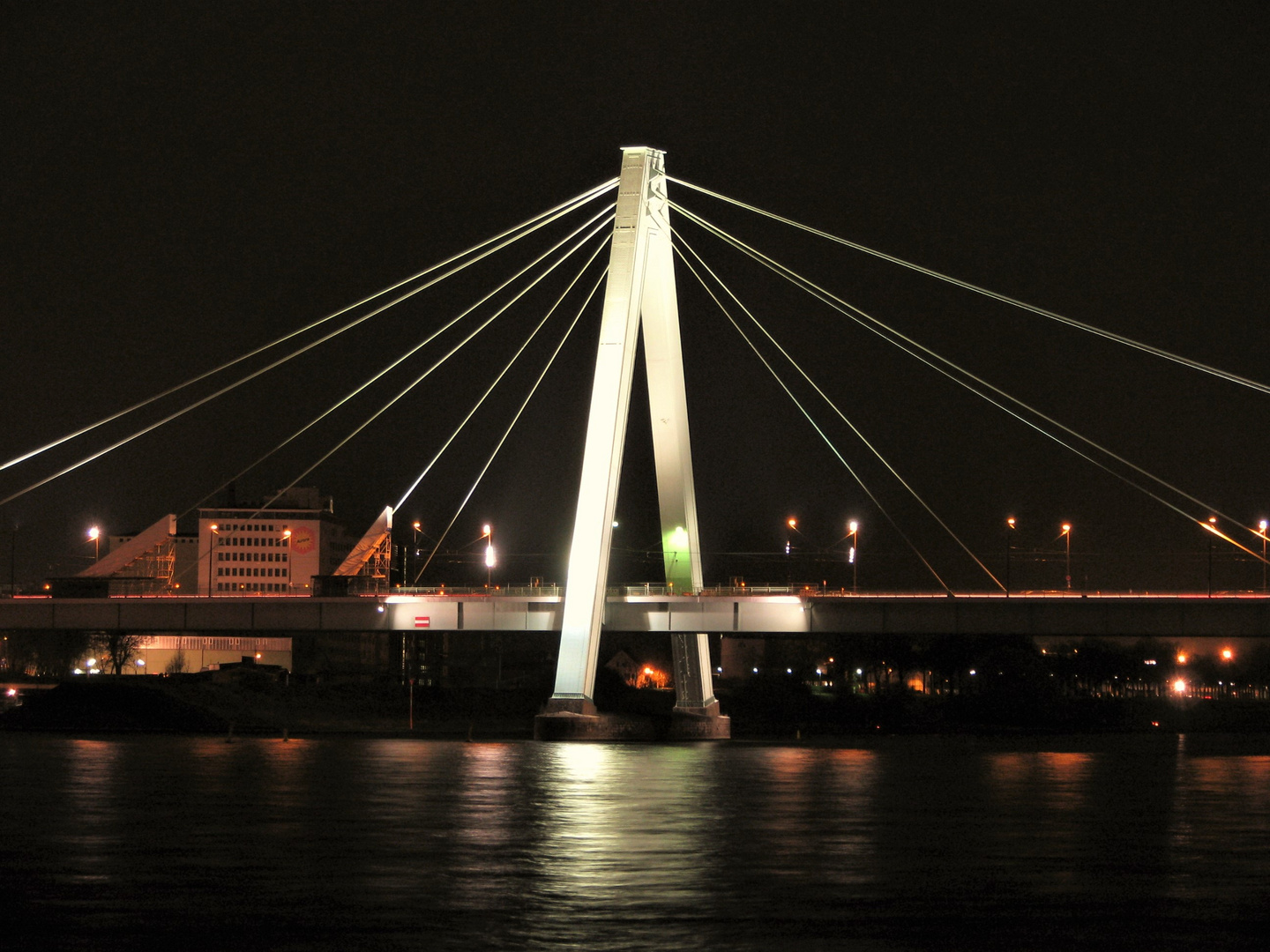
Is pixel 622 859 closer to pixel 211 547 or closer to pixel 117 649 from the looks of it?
pixel 211 547

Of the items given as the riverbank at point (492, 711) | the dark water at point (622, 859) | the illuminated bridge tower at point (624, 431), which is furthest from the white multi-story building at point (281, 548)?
the dark water at point (622, 859)

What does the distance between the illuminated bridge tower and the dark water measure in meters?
9.29

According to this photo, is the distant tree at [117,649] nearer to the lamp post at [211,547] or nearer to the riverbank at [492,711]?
the lamp post at [211,547]

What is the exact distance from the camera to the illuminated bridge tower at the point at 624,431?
4822 cm

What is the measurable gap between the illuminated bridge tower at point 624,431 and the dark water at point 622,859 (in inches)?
366

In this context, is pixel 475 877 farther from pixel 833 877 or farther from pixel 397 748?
pixel 397 748

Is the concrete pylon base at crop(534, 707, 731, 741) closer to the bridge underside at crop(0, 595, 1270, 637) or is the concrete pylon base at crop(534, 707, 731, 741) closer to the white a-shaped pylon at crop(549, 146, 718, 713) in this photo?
the white a-shaped pylon at crop(549, 146, 718, 713)

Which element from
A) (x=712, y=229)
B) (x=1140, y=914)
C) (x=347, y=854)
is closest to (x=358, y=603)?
(x=712, y=229)

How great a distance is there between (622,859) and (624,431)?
28.0 metres

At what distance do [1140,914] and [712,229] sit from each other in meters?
40.4

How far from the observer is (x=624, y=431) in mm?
48781

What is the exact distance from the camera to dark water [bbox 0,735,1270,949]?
16078 millimetres

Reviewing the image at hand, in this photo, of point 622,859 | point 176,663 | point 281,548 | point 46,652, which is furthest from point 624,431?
point 281,548

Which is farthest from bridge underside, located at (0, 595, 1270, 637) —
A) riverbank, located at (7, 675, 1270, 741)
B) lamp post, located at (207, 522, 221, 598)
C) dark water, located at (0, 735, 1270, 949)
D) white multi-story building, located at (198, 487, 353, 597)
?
white multi-story building, located at (198, 487, 353, 597)
